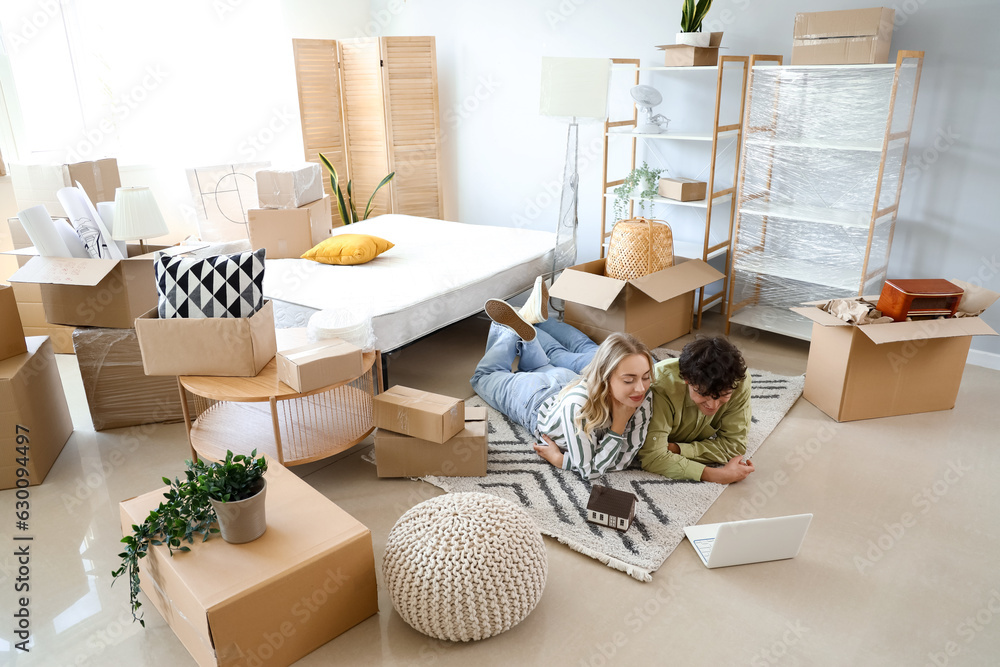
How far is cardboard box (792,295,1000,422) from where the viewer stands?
2.51m

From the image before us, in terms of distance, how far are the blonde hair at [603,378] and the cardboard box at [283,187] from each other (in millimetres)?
2012

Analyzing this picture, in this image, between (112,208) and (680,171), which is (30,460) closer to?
(112,208)

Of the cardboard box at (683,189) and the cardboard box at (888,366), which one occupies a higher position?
the cardboard box at (683,189)

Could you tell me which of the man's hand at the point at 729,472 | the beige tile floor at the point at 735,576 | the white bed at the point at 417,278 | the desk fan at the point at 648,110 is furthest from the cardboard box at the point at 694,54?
the man's hand at the point at 729,472

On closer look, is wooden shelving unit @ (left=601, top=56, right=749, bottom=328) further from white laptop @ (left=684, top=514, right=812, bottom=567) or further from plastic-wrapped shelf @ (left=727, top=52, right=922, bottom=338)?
white laptop @ (left=684, top=514, right=812, bottom=567)

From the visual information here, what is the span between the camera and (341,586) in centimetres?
163

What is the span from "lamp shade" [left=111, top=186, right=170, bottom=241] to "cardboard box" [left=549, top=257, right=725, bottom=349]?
1.71 m

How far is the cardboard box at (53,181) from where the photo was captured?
3.23 meters

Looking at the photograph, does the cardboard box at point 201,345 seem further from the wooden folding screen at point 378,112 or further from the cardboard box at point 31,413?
the wooden folding screen at point 378,112

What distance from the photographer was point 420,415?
2193 millimetres

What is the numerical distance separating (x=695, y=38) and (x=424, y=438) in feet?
7.68

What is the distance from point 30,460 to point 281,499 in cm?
113

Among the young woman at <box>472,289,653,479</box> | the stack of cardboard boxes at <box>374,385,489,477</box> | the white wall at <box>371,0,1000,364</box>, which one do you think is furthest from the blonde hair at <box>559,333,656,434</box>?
the white wall at <box>371,0,1000,364</box>

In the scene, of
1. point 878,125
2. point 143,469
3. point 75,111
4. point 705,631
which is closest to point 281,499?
point 143,469
